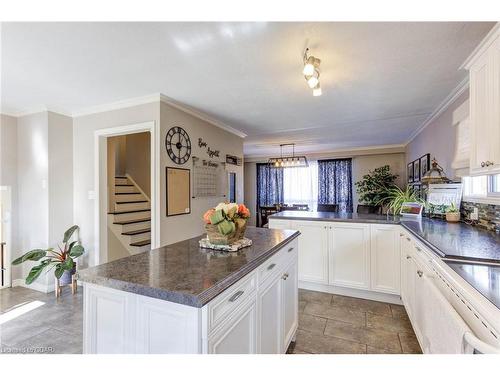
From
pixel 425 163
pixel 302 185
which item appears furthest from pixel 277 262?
pixel 302 185

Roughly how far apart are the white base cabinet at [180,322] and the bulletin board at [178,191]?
1875mm

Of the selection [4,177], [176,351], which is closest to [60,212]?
[4,177]

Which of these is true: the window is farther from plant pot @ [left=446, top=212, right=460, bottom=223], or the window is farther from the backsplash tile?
plant pot @ [left=446, top=212, right=460, bottom=223]

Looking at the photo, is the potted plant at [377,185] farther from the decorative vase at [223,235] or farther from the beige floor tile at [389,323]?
the decorative vase at [223,235]

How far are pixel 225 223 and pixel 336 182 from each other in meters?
6.19

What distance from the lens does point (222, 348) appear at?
994mm

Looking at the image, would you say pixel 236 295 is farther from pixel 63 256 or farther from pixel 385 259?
pixel 63 256

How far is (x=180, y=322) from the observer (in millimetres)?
903

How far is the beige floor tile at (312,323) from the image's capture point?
220 cm

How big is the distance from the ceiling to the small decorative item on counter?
47.1 inches

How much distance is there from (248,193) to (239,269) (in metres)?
7.10

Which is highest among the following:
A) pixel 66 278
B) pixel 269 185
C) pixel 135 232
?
pixel 269 185
